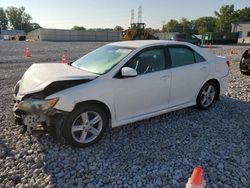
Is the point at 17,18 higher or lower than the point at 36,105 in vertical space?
higher

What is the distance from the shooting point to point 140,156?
12.1 feet

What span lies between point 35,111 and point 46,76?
2.26ft

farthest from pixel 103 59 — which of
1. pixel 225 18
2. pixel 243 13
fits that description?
pixel 243 13

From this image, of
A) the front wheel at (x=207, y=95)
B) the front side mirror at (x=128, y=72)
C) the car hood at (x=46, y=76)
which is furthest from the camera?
the front wheel at (x=207, y=95)

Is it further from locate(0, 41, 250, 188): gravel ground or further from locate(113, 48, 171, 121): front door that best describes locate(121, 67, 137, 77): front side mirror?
locate(0, 41, 250, 188): gravel ground

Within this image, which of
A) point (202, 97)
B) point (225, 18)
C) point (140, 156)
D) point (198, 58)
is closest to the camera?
point (140, 156)

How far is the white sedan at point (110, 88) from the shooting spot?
365cm

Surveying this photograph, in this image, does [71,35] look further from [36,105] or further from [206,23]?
[206,23]

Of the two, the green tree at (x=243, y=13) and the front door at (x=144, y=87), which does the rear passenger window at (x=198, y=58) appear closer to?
the front door at (x=144, y=87)

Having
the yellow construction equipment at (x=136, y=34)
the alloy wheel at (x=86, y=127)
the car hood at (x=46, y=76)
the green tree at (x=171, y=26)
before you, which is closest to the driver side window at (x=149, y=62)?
the car hood at (x=46, y=76)

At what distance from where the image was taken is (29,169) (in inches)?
132

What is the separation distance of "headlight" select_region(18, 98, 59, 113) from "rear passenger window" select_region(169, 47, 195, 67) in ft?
7.92

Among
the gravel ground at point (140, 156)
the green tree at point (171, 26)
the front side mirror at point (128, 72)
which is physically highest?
the green tree at point (171, 26)

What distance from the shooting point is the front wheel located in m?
5.41
